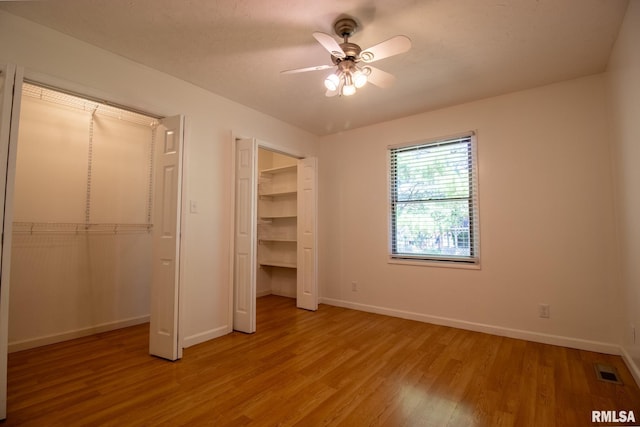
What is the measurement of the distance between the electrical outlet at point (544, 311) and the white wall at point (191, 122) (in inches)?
130

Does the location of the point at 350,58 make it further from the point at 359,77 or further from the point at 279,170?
the point at 279,170

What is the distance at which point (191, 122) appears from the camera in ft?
10.3

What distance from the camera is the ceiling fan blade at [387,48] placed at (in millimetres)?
1897

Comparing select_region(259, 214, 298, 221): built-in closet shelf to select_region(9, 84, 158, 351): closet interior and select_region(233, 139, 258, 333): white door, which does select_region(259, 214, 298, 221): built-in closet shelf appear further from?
select_region(9, 84, 158, 351): closet interior

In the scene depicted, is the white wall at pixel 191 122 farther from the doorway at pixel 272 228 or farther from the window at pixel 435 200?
the window at pixel 435 200

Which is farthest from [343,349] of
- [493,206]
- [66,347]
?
[66,347]

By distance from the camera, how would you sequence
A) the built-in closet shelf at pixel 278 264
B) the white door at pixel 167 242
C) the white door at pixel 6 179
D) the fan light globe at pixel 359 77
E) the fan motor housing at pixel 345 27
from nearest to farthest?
the white door at pixel 6 179 → the fan motor housing at pixel 345 27 → the fan light globe at pixel 359 77 → the white door at pixel 167 242 → the built-in closet shelf at pixel 278 264

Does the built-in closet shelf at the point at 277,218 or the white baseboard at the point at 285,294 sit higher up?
the built-in closet shelf at the point at 277,218

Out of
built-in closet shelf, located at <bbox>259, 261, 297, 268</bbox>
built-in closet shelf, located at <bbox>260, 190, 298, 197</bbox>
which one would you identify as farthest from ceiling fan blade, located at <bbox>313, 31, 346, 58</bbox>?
built-in closet shelf, located at <bbox>259, 261, 297, 268</bbox>

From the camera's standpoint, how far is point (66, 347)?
2.95 meters

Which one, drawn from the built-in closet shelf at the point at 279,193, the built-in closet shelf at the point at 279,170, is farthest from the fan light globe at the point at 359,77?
the built-in closet shelf at the point at 279,193

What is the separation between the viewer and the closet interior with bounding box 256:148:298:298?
5.16 m

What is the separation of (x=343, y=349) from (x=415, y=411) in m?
1.06

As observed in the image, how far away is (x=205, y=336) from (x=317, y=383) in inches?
57.9
